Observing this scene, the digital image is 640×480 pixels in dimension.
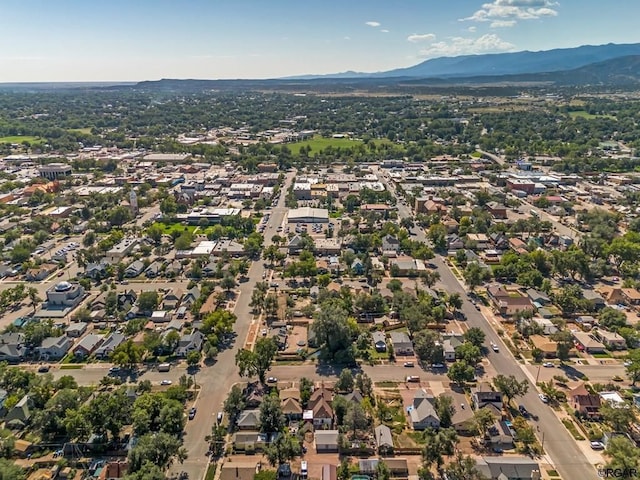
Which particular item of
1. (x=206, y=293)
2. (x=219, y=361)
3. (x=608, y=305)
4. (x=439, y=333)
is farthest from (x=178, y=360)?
(x=608, y=305)

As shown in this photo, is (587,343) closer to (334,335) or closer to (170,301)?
(334,335)

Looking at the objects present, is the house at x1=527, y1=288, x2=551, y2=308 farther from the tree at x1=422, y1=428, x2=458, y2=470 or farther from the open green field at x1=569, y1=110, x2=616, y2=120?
the open green field at x1=569, y1=110, x2=616, y2=120

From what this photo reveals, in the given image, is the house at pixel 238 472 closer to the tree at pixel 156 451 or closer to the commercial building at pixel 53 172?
the tree at pixel 156 451

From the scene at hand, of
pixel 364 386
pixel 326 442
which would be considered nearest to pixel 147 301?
pixel 364 386

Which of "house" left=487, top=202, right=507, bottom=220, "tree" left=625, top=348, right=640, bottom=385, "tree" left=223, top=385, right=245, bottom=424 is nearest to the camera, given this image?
"tree" left=223, top=385, right=245, bottom=424

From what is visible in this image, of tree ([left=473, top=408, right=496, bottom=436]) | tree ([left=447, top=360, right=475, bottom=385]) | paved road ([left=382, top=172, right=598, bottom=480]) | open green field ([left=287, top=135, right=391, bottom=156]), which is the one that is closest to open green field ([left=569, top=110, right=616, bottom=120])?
open green field ([left=287, top=135, right=391, bottom=156])
